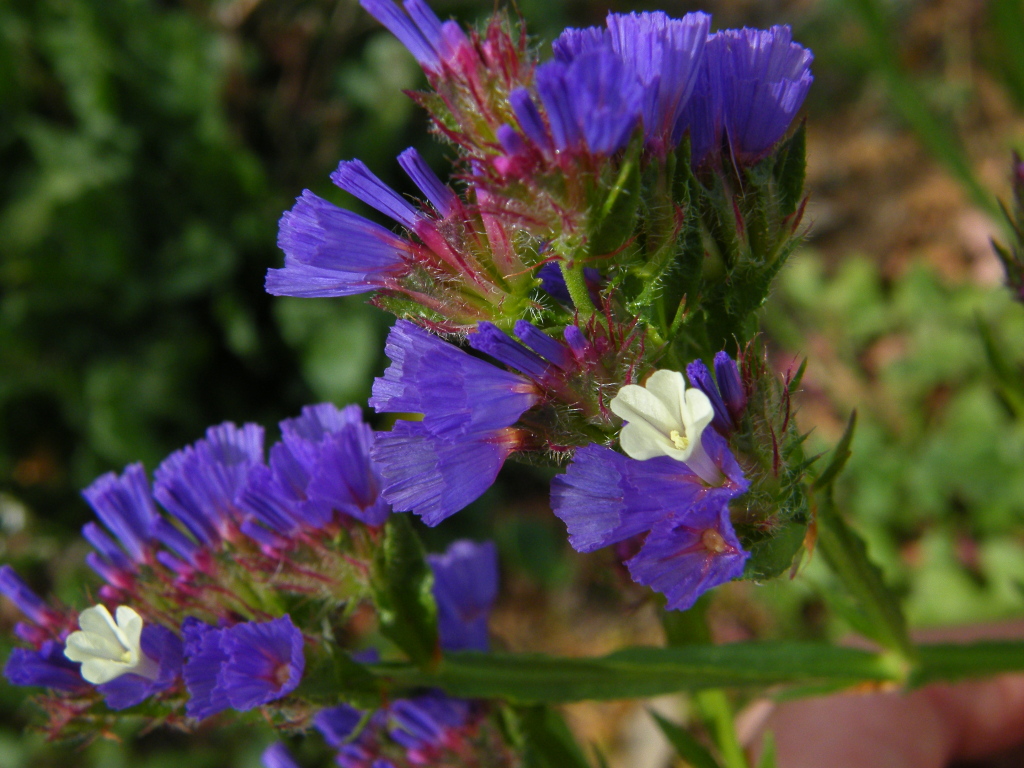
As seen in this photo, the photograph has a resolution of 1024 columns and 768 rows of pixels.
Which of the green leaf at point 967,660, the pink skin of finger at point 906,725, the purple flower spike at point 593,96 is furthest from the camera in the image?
the pink skin of finger at point 906,725

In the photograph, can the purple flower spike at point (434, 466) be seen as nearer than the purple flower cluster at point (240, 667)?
Yes

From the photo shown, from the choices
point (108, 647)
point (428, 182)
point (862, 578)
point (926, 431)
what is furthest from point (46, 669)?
point (926, 431)

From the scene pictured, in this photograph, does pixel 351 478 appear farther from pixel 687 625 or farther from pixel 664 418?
pixel 687 625

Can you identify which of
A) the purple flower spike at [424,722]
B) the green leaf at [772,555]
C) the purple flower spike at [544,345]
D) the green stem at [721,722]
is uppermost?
Answer: the purple flower spike at [544,345]

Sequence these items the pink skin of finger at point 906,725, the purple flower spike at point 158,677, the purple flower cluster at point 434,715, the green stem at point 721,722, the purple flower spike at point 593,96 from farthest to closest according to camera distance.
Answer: the pink skin of finger at point 906,725, the green stem at point 721,722, the purple flower cluster at point 434,715, the purple flower spike at point 158,677, the purple flower spike at point 593,96

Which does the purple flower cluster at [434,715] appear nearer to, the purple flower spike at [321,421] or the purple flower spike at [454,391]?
the purple flower spike at [321,421]

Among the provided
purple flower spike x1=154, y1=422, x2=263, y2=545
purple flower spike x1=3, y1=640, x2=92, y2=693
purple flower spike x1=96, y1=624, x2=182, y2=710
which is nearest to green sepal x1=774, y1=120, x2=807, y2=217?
purple flower spike x1=154, y1=422, x2=263, y2=545

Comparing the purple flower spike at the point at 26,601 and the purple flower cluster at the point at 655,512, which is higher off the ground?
the purple flower spike at the point at 26,601

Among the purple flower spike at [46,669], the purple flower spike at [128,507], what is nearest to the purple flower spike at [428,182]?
the purple flower spike at [128,507]
